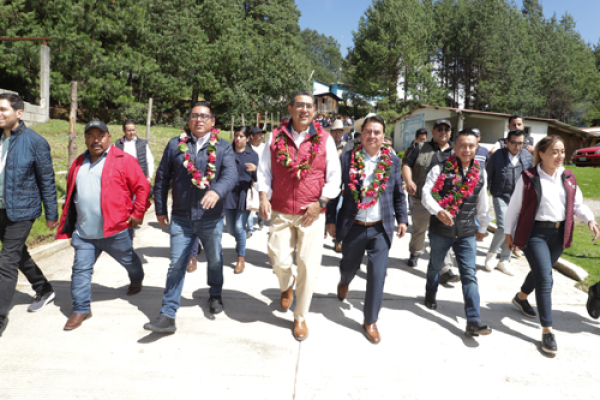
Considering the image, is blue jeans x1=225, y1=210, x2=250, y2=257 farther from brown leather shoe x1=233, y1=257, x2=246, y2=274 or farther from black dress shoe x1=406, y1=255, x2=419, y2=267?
black dress shoe x1=406, y1=255, x2=419, y2=267

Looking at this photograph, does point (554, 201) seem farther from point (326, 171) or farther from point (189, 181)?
point (189, 181)

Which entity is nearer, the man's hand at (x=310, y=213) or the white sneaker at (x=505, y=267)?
the man's hand at (x=310, y=213)

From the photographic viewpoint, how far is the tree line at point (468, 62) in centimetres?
3688

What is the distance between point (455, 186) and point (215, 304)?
284 centimetres

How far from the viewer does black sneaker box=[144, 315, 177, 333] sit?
3.39 meters

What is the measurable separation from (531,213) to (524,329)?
123 centimetres

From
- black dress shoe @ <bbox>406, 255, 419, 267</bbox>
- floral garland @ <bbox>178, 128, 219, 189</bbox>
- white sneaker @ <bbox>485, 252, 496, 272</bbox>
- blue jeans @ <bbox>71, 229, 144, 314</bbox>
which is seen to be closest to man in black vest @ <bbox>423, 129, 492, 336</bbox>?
black dress shoe @ <bbox>406, 255, 419, 267</bbox>

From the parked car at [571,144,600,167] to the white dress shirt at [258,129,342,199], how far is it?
25.4 metres

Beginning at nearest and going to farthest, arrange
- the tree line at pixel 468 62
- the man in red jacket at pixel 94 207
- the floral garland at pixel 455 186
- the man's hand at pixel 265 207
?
the man's hand at pixel 265 207 < the man in red jacket at pixel 94 207 < the floral garland at pixel 455 186 < the tree line at pixel 468 62

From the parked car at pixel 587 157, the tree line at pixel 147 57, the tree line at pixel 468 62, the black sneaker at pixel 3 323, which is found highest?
the tree line at pixel 468 62

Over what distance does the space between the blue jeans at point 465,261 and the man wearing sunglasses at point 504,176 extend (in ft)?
6.71

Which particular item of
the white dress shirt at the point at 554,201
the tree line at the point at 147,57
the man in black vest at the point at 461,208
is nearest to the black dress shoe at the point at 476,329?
the man in black vest at the point at 461,208

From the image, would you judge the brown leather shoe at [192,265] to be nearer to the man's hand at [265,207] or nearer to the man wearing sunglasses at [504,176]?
the man's hand at [265,207]

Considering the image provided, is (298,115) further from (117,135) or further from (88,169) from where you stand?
(117,135)
